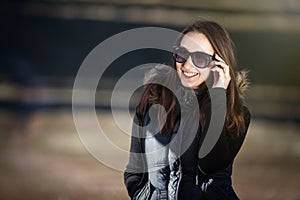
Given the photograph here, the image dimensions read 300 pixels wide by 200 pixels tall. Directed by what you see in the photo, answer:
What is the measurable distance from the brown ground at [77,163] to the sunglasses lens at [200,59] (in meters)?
1.14

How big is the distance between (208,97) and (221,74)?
0.07 metres

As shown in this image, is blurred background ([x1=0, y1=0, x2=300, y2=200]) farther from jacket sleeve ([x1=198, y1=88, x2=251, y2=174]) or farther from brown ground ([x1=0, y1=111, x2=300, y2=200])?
jacket sleeve ([x1=198, y1=88, x2=251, y2=174])

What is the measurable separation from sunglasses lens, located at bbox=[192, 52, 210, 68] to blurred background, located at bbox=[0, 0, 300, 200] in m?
1.08

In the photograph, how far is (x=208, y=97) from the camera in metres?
1.53

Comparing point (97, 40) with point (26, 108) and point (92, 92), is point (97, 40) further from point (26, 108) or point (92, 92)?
point (26, 108)

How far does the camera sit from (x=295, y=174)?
9.75 ft

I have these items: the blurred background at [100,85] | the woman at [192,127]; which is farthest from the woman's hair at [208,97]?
the blurred background at [100,85]

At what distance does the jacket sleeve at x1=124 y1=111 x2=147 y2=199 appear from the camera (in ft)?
5.00

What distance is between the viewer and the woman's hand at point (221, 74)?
1533 mm

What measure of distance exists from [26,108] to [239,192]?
49.8 inches

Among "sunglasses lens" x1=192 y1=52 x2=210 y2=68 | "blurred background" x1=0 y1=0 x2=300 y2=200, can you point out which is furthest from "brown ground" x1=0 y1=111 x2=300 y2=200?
"sunglasses lens" x1=192 y1=52 x2=210 y2=68

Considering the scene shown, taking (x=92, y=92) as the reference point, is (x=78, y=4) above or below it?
above

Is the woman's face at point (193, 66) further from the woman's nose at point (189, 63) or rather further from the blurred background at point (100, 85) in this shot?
the blurred background at point (100, 85)

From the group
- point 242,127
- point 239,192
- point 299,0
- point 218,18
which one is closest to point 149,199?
point 242,127
